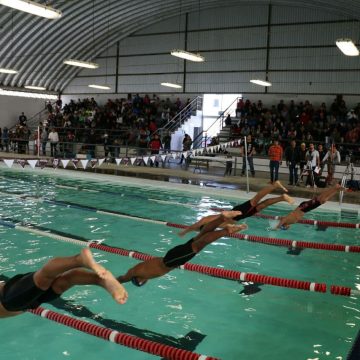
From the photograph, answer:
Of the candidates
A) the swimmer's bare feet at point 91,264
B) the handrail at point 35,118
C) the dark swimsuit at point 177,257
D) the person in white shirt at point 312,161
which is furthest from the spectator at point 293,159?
the handrail at point 35,118

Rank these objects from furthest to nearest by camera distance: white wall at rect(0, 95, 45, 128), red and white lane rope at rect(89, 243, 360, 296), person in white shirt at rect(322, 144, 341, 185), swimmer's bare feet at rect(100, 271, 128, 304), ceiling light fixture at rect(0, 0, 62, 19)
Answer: white wall at rect(0, 95, 45, 128) → person in white shirt at rect(322, 144, 341, 185) → ceiling light fixture at rect(0, 0, 62, 19) → red and white lane rope at rect(89, 243, 360, 296) → swimmer's bare feet at rect(100, 271, 128, 304)

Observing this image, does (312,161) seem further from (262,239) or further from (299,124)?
(262,239)

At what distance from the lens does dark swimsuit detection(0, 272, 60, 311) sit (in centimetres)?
297

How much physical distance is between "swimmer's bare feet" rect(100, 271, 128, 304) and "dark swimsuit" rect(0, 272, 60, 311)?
20.0 inches

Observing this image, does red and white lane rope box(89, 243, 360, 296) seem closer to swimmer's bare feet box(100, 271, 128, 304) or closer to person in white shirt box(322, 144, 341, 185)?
swimmer's bare feet box(100, 271, 128, 304)

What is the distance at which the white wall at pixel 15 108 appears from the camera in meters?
29.8

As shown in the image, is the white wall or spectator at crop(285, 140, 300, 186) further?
the white wall

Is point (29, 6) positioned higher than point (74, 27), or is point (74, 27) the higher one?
point (74, 27)

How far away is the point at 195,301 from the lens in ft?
18.1

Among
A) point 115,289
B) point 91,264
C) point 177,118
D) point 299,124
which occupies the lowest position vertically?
point 115,289

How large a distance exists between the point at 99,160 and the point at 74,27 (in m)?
11.5

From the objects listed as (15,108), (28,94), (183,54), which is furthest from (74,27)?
(183,54)

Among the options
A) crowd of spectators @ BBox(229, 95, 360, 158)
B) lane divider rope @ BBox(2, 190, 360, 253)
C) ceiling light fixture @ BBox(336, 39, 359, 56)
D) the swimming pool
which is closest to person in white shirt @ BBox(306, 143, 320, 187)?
crowd of spectators @ BBox(229, 95, 360, 158)

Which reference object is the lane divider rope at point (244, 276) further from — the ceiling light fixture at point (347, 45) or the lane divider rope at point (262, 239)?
the ceiling light fixture at point (347, 45)
